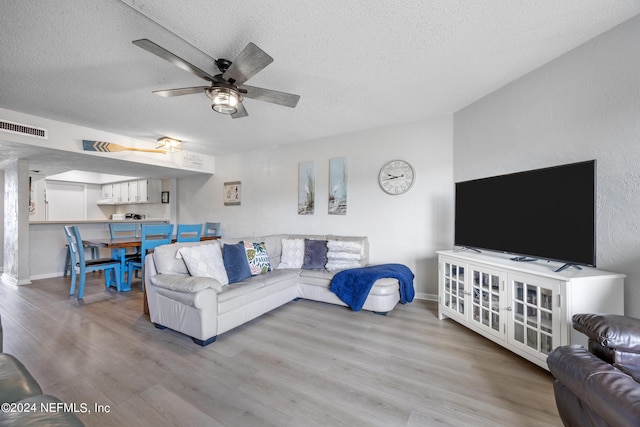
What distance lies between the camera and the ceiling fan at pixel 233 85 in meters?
1.68

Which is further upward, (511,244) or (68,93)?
(68,93)

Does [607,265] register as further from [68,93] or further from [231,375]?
[68,93]

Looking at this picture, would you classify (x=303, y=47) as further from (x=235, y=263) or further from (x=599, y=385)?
(x=599, y=385)

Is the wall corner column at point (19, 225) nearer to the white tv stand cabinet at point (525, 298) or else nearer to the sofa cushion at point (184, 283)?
the sofa cushion at point (184, 283)

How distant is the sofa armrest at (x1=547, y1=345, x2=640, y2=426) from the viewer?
86 cm

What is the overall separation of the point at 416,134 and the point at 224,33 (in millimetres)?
2651

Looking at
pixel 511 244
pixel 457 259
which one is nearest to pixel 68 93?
pixel 457 259

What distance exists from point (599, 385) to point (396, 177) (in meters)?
2.88

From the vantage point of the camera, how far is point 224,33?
5.91 feet

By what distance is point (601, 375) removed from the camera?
38.6 inches

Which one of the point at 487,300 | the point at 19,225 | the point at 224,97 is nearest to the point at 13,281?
the point at 19,225

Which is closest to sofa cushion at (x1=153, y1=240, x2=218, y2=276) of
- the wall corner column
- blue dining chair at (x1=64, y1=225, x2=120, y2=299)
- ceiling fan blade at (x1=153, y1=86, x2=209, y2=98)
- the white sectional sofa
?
the white sectional sofa

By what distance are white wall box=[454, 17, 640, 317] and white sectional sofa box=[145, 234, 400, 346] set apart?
179 cm

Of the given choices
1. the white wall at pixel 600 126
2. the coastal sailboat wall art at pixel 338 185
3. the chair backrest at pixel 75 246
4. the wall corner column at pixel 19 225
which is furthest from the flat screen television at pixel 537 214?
the wall corner column at pixel 19 225
